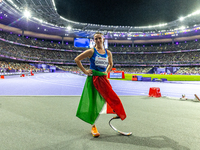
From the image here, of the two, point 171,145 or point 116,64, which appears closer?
point 171,145

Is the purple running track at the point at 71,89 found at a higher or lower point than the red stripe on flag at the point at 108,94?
lower

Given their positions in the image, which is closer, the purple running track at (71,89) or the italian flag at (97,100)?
the italian flag at (97,100)

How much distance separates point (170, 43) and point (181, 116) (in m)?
76.9

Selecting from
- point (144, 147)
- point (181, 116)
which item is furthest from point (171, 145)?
point (181, 116)

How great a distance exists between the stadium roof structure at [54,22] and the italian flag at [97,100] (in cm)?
3369

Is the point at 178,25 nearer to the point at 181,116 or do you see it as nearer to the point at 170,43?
the point at 170,43

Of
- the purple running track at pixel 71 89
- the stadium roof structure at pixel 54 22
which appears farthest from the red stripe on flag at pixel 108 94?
the stadium roof structure at pixel 54 22

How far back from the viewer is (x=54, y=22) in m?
47.2

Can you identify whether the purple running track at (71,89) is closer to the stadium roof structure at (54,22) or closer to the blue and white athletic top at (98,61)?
the blue and white athletic top at (98,61)

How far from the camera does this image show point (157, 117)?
11.5ft

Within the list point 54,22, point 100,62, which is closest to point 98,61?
point 100,62

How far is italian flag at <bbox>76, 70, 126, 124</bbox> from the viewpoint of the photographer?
246 cm

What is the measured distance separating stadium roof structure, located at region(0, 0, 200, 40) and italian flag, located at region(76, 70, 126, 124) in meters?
33.7

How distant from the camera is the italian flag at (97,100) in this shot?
2.46 metres
